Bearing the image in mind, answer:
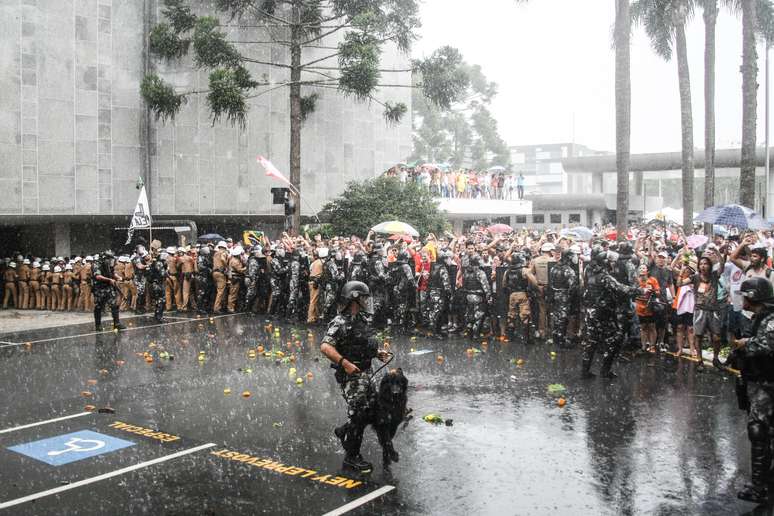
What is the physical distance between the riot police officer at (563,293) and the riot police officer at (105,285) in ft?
30.1

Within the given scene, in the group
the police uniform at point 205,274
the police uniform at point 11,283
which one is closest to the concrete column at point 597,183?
the police uniform at point 205,274

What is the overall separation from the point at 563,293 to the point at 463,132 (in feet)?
178

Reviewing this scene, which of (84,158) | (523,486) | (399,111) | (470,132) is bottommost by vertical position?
(523,486)

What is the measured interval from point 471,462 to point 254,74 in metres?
25.4

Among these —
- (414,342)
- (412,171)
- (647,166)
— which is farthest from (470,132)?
(414,342)

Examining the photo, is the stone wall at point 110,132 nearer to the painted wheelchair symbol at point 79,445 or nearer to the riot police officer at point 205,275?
the riot police officer at point 205,275

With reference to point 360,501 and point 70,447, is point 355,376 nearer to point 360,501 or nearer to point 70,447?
point 360,501

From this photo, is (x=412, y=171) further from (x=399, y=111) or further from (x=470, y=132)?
(x=470, y=132)

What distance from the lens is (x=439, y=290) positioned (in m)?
15.2

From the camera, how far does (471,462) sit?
711cm

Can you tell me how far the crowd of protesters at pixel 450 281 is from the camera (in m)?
11.6

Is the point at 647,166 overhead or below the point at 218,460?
overhead

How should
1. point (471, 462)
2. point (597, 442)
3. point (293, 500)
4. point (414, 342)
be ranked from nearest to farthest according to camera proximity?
point (293, 500) → point (471, 462) → point (597, 442) → point (414, 342)

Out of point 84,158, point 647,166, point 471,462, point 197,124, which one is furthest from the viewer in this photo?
point 647,166
